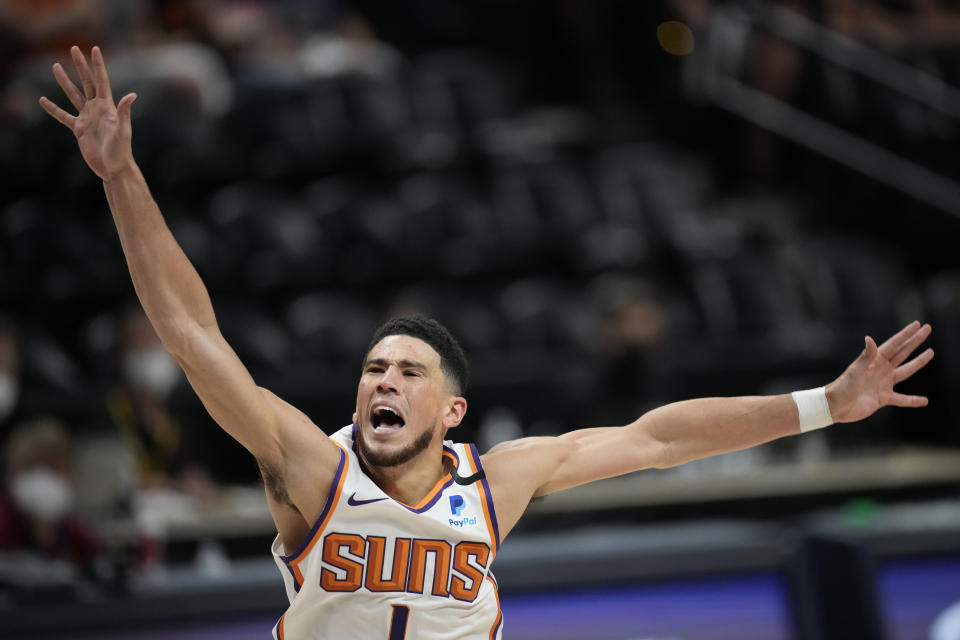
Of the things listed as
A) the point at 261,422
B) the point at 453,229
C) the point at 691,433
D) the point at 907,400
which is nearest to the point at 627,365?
the point at 453,229

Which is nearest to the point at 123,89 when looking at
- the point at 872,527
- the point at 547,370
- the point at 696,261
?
the point at 547,370

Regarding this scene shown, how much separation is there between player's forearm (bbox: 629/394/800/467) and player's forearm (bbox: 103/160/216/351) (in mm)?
1699

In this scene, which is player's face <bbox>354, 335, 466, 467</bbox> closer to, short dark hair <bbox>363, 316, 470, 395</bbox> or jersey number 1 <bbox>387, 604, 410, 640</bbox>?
short dark hair <bbox>363, 316, 470, 395</bbox>

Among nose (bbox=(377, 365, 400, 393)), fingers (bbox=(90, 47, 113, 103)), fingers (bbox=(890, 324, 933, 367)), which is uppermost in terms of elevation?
fingers (bbox=(90, 47, 113, 103))

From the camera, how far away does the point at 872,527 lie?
6.29 m

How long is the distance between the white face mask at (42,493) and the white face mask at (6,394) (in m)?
1.06

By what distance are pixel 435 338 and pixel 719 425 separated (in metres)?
A: 1.03

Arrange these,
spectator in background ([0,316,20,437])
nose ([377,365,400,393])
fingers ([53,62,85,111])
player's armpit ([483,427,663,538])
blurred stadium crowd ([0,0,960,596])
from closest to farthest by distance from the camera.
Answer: fingers ([53,62,85,111]) < nose ([377,365,400,393]) < player's armpit ([483,427,663,538]) < spectator in background ([0,316,20,437]) < blurred stadium crowd ([0,0,960,596])

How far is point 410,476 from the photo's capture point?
13.2ft

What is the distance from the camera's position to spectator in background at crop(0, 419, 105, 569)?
700cm

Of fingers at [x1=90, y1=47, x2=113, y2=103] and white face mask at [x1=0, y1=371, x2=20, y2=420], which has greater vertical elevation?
white face mask at [x1=0, y1=371, x2=20, y2=420]

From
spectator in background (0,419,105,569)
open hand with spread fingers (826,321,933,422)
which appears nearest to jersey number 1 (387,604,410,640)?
open hand with spread fingers (826,321,933,422)

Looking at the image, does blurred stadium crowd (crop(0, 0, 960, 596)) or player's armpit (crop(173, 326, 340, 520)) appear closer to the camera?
player's armpit (crop(173, 326, 340, 520))

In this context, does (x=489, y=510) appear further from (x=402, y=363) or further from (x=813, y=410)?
(x=813, y=410)
